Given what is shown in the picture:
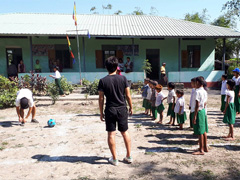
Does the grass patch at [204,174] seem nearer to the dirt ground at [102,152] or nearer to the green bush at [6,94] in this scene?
the dirt ground at [102,152]

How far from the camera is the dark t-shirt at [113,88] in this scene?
3221 mm

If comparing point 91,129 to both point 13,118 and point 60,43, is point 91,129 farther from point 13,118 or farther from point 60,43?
point 60,43

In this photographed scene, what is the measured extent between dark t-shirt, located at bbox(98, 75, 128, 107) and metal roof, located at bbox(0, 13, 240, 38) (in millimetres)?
9199

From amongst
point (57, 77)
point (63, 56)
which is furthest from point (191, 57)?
point (57, 77)

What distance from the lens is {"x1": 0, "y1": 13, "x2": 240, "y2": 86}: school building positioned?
1252cm

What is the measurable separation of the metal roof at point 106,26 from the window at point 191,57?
1.39m

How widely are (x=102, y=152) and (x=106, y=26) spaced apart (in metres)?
11.4

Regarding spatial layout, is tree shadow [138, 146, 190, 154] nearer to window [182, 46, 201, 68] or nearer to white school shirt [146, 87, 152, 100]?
white school shirt [146, 87, 152, 100]

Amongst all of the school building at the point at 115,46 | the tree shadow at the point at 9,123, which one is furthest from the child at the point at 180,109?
the school building at the point at 115,46

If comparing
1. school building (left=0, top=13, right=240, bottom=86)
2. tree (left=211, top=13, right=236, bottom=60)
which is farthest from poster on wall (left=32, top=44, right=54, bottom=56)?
tree (left=211, top=13, right=236, bottom=60)

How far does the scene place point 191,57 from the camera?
14.7 m

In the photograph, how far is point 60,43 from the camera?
13.6 metres

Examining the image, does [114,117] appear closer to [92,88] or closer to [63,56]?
[92,88]

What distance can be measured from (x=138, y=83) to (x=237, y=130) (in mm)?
7515
